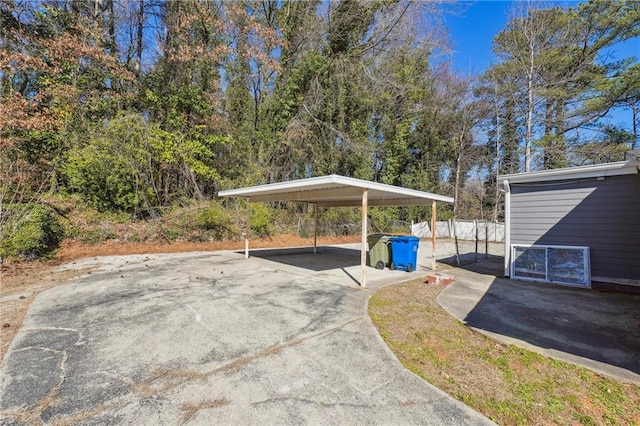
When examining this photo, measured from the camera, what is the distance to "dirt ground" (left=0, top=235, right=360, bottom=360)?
389 cm

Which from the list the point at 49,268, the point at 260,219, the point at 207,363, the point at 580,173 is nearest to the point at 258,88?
the point at 260,219

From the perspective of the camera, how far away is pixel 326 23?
14.2m

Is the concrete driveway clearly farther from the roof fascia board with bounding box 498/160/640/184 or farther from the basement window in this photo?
the roof fascia board with bounding box 498/160/640/184

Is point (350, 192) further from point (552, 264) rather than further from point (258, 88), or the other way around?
point (258, 88)

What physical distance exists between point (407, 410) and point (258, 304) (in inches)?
116

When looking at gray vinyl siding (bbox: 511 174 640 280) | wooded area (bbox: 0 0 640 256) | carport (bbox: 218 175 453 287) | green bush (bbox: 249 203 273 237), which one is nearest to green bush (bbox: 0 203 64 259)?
wooded area (bbox: 0 0 640 256)

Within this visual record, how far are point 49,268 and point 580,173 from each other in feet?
40.2

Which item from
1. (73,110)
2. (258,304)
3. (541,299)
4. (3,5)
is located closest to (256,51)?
(73,110)

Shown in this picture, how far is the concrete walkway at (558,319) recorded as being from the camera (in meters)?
3.01

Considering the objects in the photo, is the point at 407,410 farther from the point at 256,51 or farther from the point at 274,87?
the point at 274,87

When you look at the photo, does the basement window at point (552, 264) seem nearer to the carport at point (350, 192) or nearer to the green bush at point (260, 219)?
the carport at point (350, 192)

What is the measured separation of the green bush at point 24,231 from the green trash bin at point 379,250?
8.32 metres

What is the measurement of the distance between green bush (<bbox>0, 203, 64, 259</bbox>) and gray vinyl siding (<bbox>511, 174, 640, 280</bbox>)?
1174 centimetres

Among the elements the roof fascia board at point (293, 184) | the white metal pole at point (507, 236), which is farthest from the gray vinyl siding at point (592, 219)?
the roof fascia board at point (293, 184)
